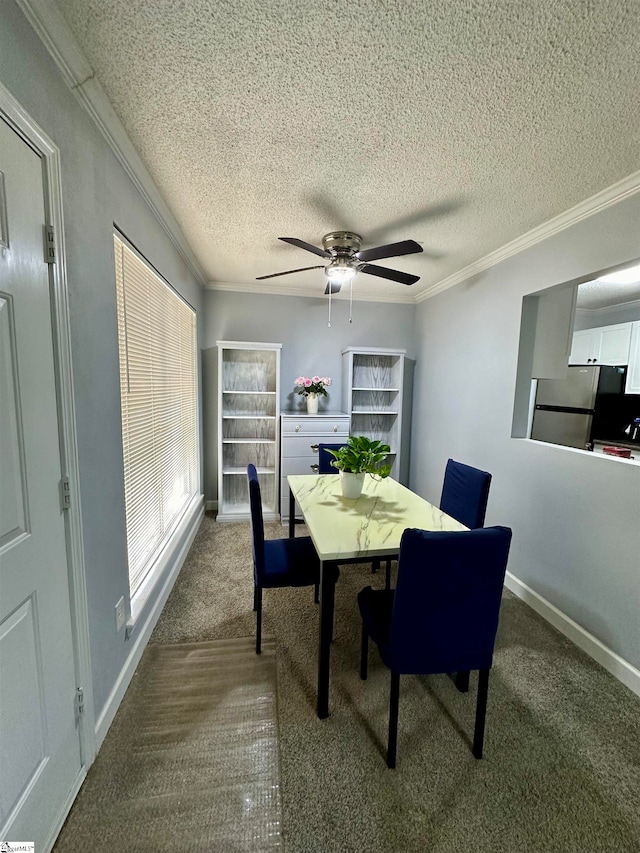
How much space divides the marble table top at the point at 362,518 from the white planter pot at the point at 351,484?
0.14 ft

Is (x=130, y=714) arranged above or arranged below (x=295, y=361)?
below

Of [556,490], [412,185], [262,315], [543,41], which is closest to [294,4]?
[543,41]

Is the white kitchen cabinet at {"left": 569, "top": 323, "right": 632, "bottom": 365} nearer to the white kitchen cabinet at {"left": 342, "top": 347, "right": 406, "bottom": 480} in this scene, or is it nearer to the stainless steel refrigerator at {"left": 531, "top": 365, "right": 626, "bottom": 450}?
the stainless steel refrigerator at {"left": 531, "top": 365, "right": 626, "bottom": 450}

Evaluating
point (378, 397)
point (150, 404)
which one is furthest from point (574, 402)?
point (150, 404)

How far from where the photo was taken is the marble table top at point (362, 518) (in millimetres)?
1449

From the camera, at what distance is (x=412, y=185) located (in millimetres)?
1841

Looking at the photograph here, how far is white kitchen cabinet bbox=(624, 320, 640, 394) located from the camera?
325 cm

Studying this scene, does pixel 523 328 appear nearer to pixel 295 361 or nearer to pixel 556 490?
pixel 556 490

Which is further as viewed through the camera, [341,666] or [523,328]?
[523,328]

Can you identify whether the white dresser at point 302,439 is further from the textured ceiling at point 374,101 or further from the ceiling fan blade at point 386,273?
the textured ceiling at point 374,101

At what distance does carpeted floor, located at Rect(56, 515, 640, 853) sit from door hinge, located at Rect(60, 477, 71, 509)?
3.45 feet

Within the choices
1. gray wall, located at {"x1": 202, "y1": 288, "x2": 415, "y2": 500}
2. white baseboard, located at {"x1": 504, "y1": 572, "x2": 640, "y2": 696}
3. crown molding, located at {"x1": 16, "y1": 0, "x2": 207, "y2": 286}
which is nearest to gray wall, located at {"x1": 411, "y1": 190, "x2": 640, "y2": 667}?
white baseboard, located at {"x1": 504, "y1": 572, "x2": 640, "y2": 696}

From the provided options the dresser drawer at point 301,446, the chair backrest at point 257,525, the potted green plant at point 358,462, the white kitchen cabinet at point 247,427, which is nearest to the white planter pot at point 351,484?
the potted green plant at point 358,462

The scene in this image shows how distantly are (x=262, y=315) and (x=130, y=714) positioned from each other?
342 centimetres
